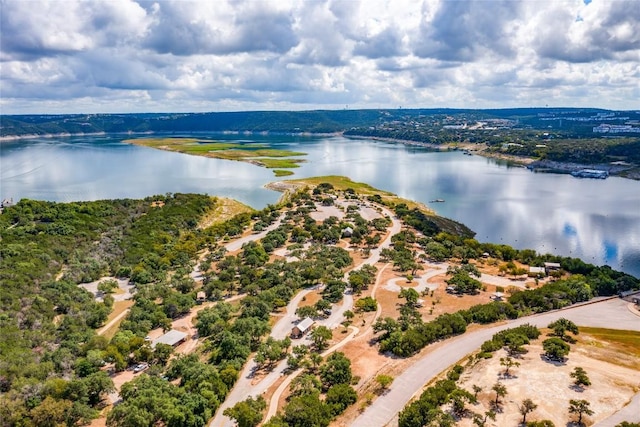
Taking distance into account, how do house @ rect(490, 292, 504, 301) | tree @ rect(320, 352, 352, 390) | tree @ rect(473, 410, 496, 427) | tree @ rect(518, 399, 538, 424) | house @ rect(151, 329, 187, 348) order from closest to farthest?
tree @ rect(473, 410, 496, 427), tree @ rect(518, 399, 538, 424), tree @ rect(320, 352, 352, 390), house @ rect(151, 329, 187, 348), house @ rect(490, 292, 504, 301)

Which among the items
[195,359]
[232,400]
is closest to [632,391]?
[232,400]

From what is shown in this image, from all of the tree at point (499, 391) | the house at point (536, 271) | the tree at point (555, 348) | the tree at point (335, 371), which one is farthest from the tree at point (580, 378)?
the house at point (536, 271)

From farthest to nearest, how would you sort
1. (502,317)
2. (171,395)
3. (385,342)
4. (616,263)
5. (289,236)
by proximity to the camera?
(289,236) < (616,263) < (502,317) < (385,342) < (171,395)

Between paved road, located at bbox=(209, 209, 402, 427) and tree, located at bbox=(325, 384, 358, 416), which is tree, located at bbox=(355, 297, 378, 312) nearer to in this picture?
paved road, located at bbox=(209, 209, 402, 427)

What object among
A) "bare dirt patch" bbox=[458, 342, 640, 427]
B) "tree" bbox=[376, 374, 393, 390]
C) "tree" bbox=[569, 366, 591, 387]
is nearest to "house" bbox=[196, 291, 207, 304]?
"tree" bbox=[376, 374, 393, 390]

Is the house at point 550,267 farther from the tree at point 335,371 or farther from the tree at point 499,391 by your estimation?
the tree at point 335,371

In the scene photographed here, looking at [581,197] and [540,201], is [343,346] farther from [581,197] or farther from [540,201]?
[581,197]
